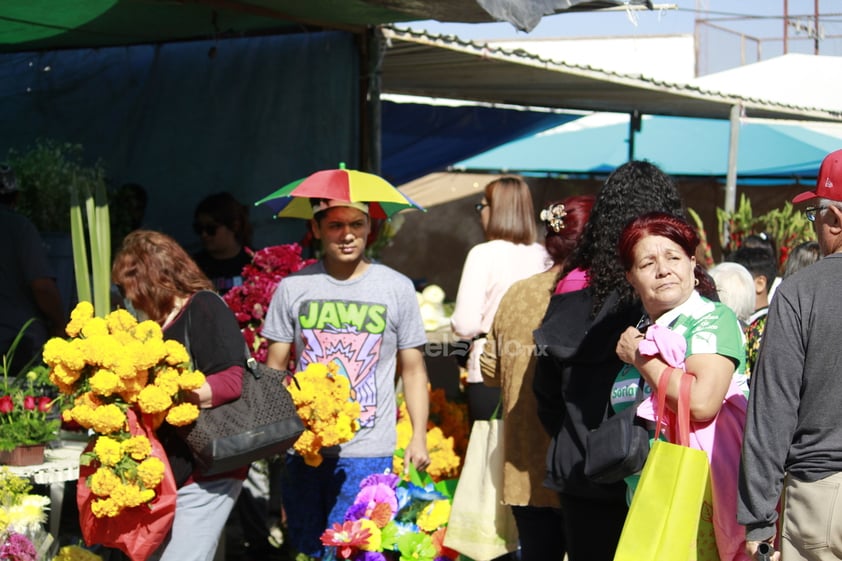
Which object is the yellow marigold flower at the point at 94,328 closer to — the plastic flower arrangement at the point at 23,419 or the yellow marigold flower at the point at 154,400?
the yellow marigold flower at the point at 154,400

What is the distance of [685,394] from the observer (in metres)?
2.55

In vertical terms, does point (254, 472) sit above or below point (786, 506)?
below

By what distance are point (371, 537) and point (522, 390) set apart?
2.61 feet

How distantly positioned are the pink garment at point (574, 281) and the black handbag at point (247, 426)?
980 mm

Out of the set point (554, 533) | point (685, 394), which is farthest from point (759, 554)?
point (554, 533)

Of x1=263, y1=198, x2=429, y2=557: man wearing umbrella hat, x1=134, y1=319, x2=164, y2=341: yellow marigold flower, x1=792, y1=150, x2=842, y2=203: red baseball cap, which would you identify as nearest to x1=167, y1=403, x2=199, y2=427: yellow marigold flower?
x1=134, y1=319, x2=164, y2=341: yellow marigold flower

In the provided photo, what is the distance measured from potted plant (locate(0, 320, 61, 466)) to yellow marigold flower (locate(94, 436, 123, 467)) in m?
0.71

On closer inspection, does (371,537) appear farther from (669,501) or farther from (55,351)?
(669,501)

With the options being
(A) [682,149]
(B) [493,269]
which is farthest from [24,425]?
(A) [682,149]

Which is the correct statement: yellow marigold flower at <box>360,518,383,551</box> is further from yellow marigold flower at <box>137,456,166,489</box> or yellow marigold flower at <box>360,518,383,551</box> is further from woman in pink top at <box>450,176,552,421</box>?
woman in pink top at <box>450,176,552,421</box>

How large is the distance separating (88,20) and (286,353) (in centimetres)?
243

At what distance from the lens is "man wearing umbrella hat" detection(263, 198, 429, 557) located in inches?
153

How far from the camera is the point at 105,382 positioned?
3.11 m

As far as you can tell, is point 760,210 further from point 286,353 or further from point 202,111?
point 286,353
